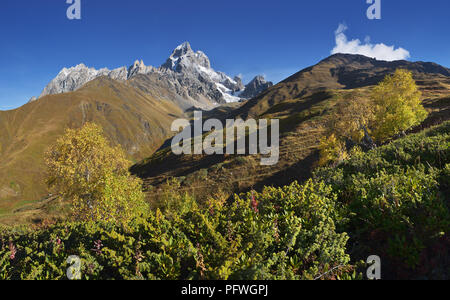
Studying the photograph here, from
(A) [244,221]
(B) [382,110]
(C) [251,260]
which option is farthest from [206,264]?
(B) [382,110]

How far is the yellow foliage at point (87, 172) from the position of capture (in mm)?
18109

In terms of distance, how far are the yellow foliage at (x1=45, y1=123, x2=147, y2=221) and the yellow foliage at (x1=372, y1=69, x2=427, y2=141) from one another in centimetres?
3436

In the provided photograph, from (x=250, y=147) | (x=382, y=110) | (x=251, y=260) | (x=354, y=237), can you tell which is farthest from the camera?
(x=250, y=147)

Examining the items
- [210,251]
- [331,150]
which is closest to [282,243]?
[210,251]

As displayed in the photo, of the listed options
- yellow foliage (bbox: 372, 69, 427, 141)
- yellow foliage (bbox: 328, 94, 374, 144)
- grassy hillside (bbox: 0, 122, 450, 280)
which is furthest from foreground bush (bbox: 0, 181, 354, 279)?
yellow foliage (bbox: 328, 94, 374, 144)

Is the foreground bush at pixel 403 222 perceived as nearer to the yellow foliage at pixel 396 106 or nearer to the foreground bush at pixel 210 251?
the foreground bush at pixel 210 251

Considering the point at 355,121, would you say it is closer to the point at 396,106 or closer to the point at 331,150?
the point at 396,106

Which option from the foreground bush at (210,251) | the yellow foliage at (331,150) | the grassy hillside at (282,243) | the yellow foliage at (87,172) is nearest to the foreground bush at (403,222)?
the grassy hillside at (282,243)

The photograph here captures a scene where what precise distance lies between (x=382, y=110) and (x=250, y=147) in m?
32.2

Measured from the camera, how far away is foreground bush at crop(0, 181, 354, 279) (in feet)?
14.8

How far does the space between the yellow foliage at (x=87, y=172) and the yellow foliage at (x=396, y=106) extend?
3436 centimetres

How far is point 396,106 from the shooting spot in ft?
101
